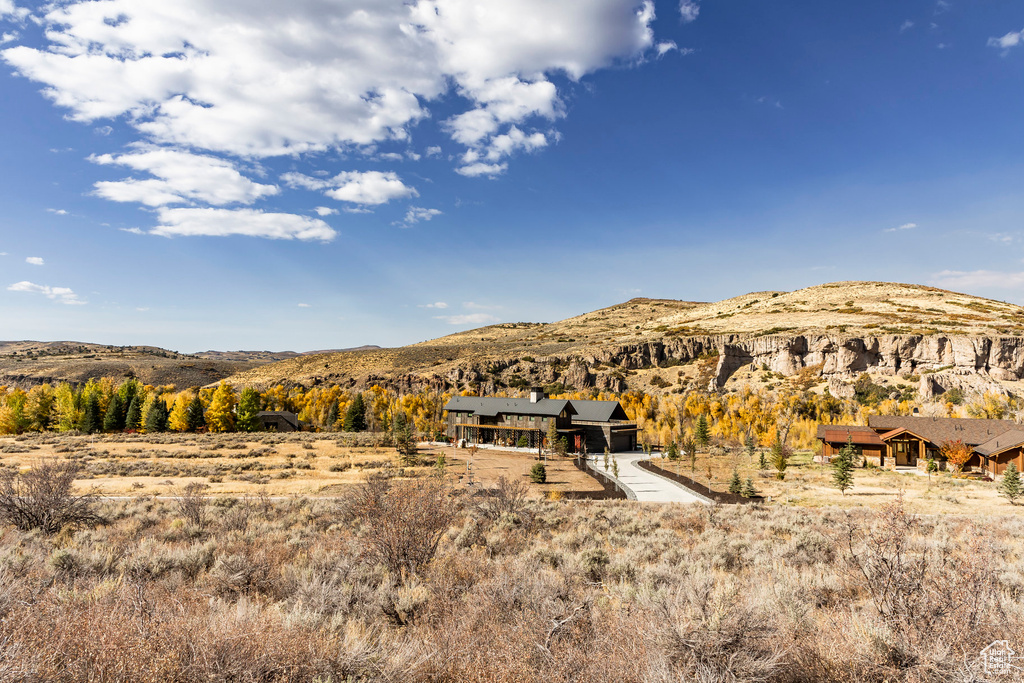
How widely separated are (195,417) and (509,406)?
4865 centimetres

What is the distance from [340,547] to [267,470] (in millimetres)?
31219

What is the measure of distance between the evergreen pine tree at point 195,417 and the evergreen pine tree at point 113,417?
31.1 feet

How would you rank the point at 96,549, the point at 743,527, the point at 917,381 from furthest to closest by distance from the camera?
the point at 917,381 < the point at 743,527 < the point at 96,549

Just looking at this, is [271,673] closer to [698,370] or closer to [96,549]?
[96,549]

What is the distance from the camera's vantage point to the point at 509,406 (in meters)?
61.2

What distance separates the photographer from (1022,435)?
37.2 metres

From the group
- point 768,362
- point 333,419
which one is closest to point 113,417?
point 333,419

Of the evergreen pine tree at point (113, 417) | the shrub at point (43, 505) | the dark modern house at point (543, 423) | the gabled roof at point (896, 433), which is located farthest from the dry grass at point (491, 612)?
the evergreen pine tree at point (113, 417)

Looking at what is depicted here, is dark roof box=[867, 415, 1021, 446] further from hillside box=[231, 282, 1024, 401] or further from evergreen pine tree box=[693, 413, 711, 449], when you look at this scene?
hillside box=[231, 282, 1024, 401]

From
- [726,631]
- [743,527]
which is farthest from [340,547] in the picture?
[743,527]

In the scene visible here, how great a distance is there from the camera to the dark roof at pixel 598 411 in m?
59.0

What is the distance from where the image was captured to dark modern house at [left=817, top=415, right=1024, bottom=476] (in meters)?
38.0

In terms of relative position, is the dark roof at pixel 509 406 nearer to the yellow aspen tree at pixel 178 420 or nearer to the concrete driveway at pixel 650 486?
the concrete driveway at pixel 650 486

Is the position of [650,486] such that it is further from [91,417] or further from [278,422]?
[91,417]
